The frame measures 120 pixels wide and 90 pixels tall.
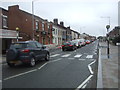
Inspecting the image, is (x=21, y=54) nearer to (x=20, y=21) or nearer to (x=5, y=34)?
(x=5, y=34)

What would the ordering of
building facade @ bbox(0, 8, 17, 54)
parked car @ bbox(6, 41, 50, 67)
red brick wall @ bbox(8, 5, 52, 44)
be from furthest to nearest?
red brick wall @ bbox(8, 5, 52, 44), building facade @ bbox(0, 8, 17, 54), parked car @ bbox(6, 41, 50, 67)

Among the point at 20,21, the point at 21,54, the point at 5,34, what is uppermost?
the point at 20,21

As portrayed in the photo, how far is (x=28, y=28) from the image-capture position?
26.9 m

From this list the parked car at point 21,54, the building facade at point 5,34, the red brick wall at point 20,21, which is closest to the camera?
the parked car at point 21,54

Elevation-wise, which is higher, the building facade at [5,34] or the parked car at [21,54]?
the building facade at [5,34]

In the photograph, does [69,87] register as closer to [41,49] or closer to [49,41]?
[41,49]

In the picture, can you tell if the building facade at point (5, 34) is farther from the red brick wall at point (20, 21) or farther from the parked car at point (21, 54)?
the parked car at point (21, 54)

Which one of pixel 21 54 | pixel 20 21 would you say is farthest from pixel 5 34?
pixel 21 54

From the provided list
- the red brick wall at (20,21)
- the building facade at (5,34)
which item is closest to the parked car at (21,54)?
the building facade at (5,34)

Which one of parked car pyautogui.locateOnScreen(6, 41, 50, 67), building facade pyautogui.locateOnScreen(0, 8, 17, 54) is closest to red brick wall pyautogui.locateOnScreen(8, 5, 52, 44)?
building facade pyautogui.locateOnScreen(0, 8, 17, 54)

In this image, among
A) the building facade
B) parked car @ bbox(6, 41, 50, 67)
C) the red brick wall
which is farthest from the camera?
the red brick wall

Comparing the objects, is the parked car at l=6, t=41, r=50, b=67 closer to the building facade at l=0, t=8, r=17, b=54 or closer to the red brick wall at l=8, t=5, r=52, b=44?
the building facade at l=0, t=8, r=17, b=54

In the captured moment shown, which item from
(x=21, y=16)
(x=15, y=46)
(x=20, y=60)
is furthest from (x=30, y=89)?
(x=21, y=16)

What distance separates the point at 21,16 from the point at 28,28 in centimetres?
267
